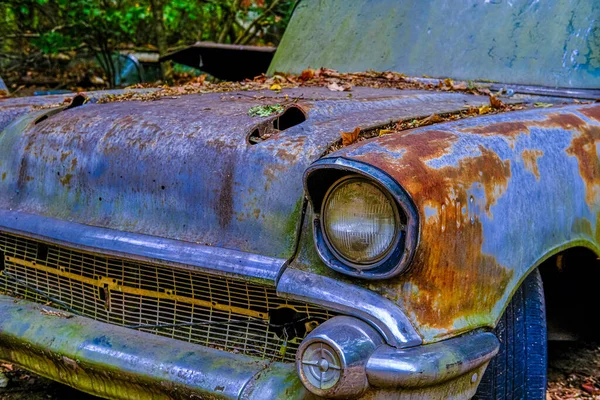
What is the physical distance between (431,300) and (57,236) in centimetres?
121

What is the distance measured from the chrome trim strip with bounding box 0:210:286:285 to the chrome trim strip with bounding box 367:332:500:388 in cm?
38

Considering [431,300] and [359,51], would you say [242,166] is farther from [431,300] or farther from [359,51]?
[359,51]

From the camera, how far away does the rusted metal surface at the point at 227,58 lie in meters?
4.40

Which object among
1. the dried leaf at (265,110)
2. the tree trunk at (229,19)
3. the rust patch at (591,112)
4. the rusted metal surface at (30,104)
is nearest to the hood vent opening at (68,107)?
the rusted metal surface at (30,104)

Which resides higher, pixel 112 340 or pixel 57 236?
pixel 57 236

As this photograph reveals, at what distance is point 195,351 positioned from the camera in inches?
80.0

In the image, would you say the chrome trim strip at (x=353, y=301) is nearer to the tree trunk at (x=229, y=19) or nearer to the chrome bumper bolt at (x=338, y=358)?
the chrome bumper bolt at (x=338, y=358)

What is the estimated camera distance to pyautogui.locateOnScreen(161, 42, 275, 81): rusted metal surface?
14.4 ft

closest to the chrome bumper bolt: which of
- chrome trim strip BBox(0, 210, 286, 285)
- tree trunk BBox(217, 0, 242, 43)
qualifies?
chrome trim strip BBox(0, 210, 286, 285)

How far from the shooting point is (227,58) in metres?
4.57

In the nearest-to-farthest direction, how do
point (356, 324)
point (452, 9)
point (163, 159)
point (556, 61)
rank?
point (356, 324), point (163, 159), point (556, 61), point (452, 9)

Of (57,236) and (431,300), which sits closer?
(431,300)

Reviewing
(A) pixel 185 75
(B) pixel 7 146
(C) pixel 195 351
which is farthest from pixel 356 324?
(A) pixel 185 75

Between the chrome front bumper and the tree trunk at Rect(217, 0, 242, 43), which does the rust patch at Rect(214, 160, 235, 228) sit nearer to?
the chrome front bumper
